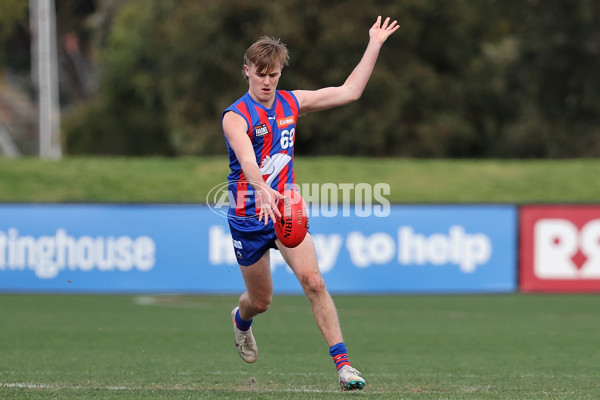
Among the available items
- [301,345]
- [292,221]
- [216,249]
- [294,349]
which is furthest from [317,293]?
[216,249]

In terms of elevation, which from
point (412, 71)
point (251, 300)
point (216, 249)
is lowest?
point (251, 300)

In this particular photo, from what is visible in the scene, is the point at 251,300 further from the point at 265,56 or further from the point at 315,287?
the point at 265,56

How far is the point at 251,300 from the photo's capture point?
27.2 feet

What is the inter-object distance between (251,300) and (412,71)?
28710mm

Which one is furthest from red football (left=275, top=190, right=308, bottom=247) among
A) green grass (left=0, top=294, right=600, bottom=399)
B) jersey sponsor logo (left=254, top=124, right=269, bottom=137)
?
green grass (left=0, top=294, right=600, bottom=399)

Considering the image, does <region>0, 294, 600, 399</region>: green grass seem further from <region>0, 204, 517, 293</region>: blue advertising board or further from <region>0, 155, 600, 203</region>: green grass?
<region>0, 155, 600, 203</region>: green grass

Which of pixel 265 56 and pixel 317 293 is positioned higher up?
pixel 265 56

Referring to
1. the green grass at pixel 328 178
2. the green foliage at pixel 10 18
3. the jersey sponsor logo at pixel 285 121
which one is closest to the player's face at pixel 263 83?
the jersey sponsor logo at pixel 285 121

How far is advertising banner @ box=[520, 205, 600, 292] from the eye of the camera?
722 inches

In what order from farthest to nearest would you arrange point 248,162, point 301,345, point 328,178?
point 328,178, point 301,345, point 248,162

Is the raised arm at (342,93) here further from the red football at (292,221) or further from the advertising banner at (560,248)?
the advertising banner at (560,248)

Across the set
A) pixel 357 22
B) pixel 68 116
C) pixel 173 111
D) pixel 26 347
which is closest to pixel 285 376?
pixel 26 347

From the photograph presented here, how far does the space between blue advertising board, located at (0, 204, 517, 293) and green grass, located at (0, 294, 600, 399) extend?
70 cm

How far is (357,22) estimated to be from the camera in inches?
1388
